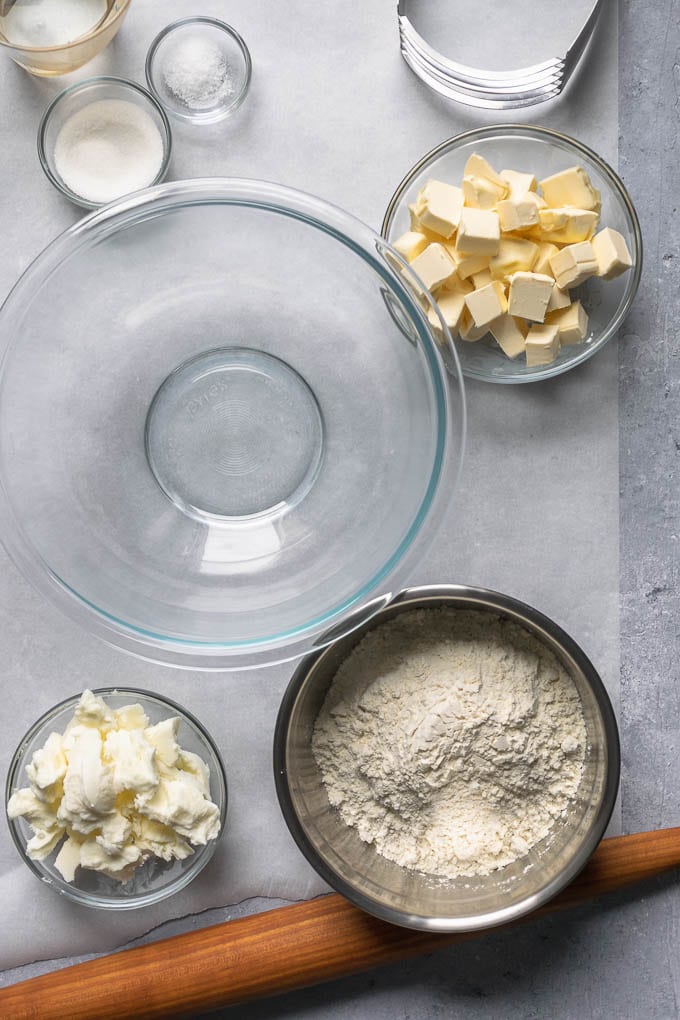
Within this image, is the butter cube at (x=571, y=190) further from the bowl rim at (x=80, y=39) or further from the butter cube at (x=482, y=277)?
the bowl rim at (x=80, y=39)

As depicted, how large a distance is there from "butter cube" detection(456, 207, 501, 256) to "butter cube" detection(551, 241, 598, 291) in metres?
0.08

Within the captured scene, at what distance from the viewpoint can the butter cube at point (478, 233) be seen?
1109 mm

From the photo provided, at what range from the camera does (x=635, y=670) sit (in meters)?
1.25

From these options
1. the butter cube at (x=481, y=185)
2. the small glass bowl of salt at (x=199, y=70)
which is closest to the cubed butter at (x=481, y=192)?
the butter cube at (x=481, y=185)

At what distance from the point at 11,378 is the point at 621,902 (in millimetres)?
1061

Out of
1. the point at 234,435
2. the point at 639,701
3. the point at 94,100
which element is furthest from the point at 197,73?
the point at 639,701

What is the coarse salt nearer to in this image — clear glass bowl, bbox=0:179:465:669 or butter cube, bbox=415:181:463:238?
clear glass bowl, bbox=0:179:465:669

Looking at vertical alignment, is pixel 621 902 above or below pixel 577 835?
below

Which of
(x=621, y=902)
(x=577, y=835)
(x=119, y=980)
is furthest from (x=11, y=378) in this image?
(x=621, y=902)

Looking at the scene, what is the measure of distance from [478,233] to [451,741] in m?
0.61

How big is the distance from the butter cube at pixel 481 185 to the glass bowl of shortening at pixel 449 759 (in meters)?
0.48

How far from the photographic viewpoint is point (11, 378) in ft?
3.78

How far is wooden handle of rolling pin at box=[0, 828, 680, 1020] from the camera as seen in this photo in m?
1.18

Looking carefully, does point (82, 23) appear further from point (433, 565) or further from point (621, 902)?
point (621, 902)
